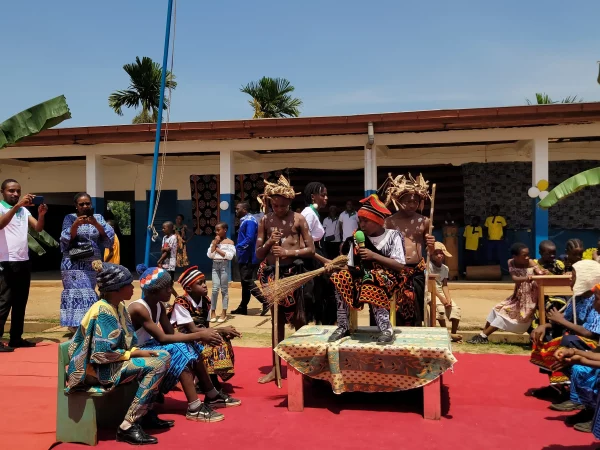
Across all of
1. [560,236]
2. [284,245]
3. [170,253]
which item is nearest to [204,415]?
[284,245]

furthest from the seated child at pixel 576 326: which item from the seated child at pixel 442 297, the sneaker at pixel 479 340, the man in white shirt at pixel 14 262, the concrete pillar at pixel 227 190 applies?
the concrete pillar at pixel 227 190

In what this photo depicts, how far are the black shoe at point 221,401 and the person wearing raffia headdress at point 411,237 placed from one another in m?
1.86

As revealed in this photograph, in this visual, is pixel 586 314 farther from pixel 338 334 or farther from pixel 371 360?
pixel 338 334

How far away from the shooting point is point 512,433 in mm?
3805

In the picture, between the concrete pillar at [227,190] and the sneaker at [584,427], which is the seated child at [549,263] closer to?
the sneaker at [584,427]

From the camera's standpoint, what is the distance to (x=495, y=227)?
13.0 m

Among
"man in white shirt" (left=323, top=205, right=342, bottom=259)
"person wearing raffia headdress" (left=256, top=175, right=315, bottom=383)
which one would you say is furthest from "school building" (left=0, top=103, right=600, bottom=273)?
"person wearing raffia headdress" (left=256, top=175, right=315, bottom=383)

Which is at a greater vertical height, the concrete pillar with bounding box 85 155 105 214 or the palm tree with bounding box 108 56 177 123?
the palm tree with bounding box 108 56 177 123

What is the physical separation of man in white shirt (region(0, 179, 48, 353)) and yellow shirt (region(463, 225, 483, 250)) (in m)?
9.68

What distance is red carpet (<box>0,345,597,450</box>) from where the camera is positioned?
365 cm

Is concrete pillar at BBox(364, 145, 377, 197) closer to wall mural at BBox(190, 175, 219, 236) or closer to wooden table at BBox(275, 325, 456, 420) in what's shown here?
wall mural at BBox(190, 175, 219, 236)

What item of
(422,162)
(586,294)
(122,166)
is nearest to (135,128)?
(122,166)

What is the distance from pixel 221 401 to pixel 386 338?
4.65ft

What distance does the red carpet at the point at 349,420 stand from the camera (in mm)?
3650
